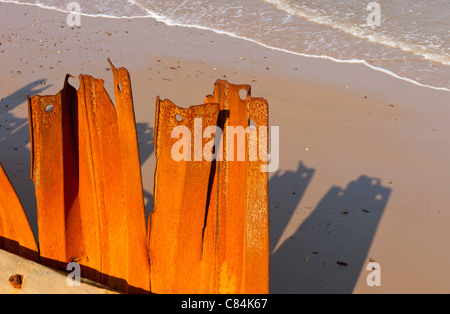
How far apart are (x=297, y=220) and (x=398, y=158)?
1730 mm

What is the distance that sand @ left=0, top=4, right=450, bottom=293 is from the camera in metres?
4.31

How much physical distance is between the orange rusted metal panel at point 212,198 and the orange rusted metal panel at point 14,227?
758 millimetres

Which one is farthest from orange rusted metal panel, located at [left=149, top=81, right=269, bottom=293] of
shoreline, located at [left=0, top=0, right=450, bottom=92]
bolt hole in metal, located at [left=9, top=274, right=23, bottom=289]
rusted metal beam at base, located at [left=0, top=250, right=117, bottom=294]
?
shoreline, located at [left=0, top=0, right=450, bottom=92]

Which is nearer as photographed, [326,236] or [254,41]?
[326,236]

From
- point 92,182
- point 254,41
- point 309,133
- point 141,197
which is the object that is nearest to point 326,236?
point 309,133

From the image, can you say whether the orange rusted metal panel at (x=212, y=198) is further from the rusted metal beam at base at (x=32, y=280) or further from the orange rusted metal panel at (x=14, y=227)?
the orange rusted metal panel at (x=14, y=227)

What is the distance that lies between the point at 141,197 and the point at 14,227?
2.77ft

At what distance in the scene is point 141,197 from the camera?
111 inches

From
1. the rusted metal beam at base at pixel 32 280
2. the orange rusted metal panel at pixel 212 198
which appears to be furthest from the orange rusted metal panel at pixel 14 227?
the orange rusted metal panel at pixel 212 198

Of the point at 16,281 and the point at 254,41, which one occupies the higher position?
the point at 254,41

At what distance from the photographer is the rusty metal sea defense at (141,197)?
2.67 metres

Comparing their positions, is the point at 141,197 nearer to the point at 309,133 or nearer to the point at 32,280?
the point at 32,280

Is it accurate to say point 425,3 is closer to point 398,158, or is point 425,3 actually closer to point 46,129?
point 398,158
